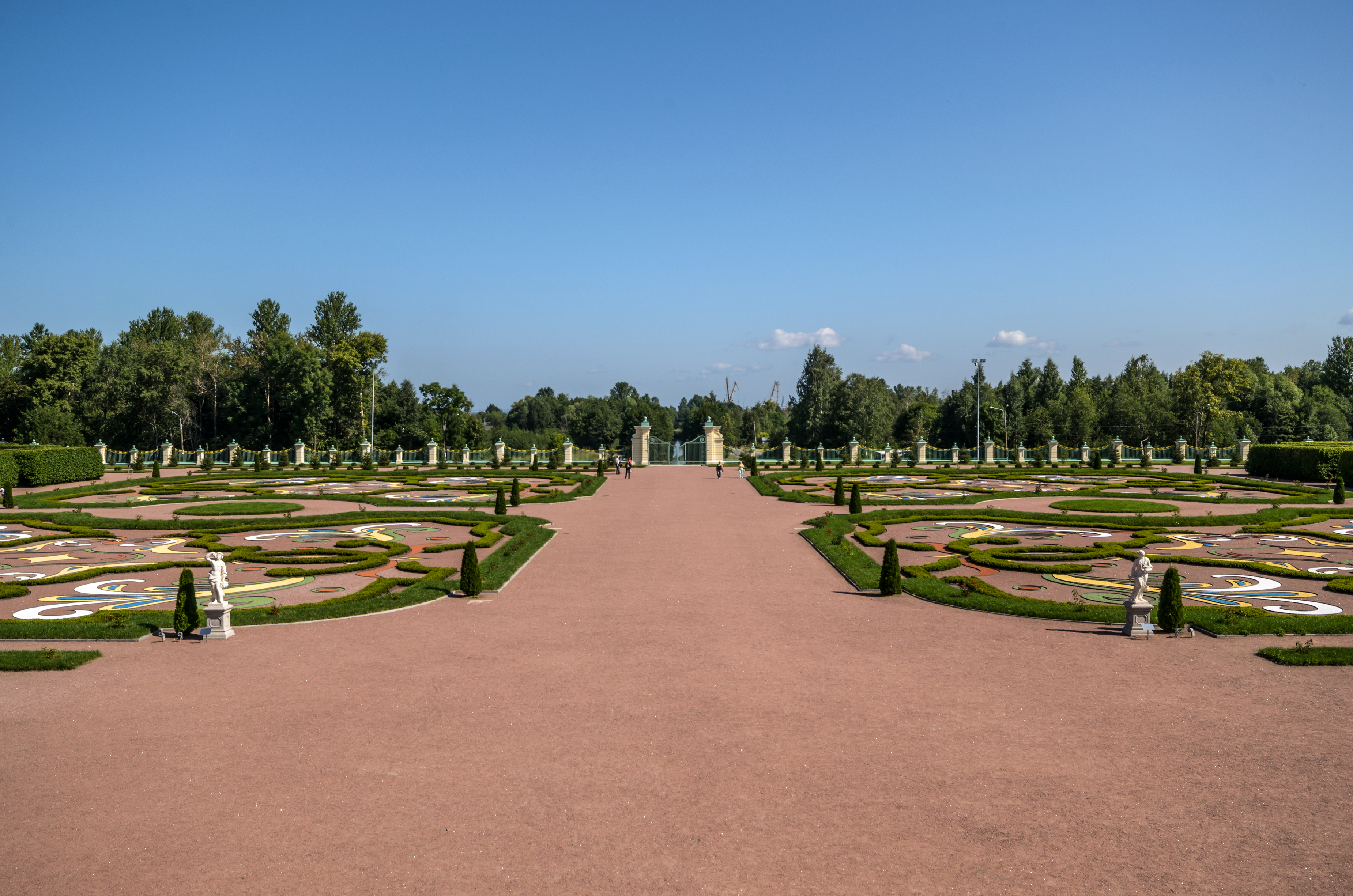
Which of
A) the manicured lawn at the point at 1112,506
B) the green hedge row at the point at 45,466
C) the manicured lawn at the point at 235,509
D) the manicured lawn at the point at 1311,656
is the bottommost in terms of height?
the manicured lawn at the point at 1311,656

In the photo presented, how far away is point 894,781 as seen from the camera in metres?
7.26

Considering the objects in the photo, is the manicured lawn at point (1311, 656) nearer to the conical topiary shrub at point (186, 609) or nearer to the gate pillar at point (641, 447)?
the conical topiary shrub at point (186, 609)

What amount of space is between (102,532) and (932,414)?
9392cm

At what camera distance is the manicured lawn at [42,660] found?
10.5 metres

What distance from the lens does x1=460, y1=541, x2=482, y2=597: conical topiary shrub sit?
14.9 metres

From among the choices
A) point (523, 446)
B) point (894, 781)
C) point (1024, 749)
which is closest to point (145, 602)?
point (894, 781)

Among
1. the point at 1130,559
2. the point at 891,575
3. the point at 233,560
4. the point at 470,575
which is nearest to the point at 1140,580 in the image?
the point at 891,575

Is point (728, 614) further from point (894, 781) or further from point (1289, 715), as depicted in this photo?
point (1289, 715)

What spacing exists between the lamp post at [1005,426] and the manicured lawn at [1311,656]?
64.7 metres

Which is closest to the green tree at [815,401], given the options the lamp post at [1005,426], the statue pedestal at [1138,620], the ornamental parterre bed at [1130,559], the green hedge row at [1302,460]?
the lamp post at [1005,426]

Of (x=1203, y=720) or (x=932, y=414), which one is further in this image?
(x=932, y=414)

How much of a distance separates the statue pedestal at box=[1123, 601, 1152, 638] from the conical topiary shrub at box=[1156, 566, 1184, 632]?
180 millimetres

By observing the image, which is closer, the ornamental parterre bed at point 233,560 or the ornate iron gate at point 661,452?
the ornamental parterre bed at point 233,560

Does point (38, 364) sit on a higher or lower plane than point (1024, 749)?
higher
